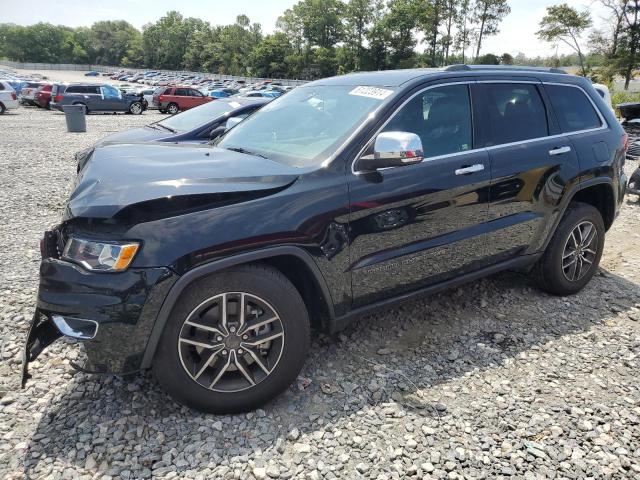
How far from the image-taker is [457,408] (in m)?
2.79

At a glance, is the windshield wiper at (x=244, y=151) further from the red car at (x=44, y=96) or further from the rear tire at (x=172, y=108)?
the red car at (x=44, y=96)

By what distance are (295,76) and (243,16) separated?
34825mm

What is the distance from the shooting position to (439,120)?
3.28 meters

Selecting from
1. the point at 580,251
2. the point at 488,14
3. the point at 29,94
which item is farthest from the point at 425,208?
the point at 488,14

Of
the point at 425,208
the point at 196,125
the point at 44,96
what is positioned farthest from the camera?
the point at 44,96

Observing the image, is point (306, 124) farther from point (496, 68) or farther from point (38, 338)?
point (38, 338)

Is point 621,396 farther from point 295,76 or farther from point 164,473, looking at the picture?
point 295,76

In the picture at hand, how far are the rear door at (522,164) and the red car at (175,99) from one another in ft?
87.8

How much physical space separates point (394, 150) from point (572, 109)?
7.47ft

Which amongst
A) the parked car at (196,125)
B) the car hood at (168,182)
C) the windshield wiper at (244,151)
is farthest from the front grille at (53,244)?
the parked car at (196,125)

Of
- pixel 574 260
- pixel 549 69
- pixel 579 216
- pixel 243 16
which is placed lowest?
pixel 574 260

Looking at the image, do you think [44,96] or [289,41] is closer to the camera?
[44,96]

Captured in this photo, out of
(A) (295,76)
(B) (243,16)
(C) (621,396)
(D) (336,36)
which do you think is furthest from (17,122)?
(B) (243,16)

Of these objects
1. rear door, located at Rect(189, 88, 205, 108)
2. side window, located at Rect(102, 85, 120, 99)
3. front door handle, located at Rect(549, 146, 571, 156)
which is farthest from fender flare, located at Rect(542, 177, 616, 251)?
rear door, located at Rect(189, 88, 205, 108)
